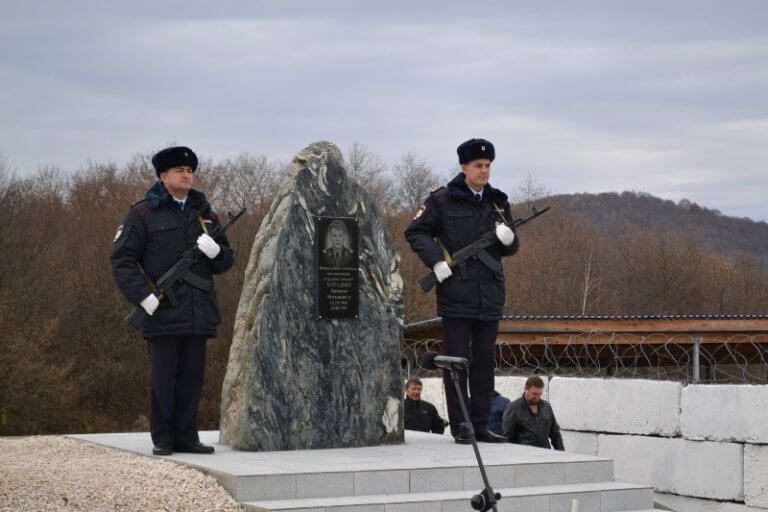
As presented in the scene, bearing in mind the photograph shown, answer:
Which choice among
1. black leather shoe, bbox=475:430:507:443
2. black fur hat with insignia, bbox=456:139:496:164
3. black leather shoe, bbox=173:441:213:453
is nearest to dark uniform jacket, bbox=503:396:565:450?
black leather shoe, bbox=475:430:507:443

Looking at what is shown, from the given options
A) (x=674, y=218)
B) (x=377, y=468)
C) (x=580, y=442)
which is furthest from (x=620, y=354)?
(x=674, y=218)

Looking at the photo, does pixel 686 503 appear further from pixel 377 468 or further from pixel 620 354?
pixel 620 354

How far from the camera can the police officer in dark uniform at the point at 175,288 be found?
9.04 metres

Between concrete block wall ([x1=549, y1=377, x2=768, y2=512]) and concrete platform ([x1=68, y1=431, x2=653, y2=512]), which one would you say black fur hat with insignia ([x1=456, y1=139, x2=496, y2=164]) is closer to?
concrete platform ([x1=68, y1=431, x2=653, y2=512])

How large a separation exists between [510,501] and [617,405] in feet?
13.8

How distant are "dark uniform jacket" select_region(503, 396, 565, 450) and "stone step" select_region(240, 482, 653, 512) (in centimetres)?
198

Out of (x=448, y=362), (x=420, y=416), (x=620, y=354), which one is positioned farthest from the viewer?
(x=620, y=354)

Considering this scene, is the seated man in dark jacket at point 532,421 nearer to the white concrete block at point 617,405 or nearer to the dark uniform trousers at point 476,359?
the white concrete block at point 617,405

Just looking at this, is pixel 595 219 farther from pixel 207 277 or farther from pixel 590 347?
pixel 207 277

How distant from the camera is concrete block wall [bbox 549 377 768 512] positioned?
11.2 meters

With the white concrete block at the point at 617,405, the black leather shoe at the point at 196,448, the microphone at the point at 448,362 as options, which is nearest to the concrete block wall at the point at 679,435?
the white concrete block at the point at 617,405

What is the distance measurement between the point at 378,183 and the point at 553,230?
9.77 m

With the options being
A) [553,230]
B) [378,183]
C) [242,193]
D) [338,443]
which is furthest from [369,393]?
[553,230]

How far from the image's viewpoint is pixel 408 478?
8.68 meters
